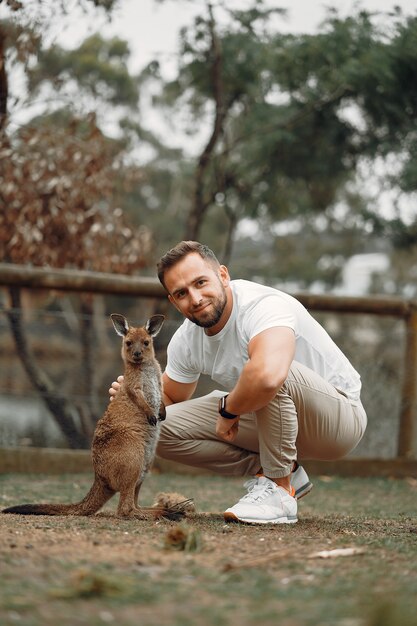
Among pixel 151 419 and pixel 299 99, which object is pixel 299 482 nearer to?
pixel 151 419

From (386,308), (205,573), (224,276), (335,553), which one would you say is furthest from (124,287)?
(205,573)

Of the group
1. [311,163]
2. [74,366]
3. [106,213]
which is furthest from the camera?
[311,163]

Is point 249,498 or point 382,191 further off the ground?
point 382,191

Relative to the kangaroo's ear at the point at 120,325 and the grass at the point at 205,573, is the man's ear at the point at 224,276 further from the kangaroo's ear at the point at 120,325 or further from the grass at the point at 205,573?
the grass at the point at 205,573

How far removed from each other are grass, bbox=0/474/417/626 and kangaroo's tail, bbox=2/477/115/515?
0.06 meters

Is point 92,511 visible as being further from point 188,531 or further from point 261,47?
point 261,47

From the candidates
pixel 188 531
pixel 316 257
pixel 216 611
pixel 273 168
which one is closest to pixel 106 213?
pixel 273 168

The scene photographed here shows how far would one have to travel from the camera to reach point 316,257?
1947cm

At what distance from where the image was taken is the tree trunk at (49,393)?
19.0 ft

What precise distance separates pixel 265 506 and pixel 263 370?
55 cm

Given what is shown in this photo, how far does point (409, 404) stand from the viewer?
5863 millimetres

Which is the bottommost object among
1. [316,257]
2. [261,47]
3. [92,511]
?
[316,257]

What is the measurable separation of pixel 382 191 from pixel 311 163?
0.88m

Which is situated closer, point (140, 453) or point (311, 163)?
point (140, 453)
